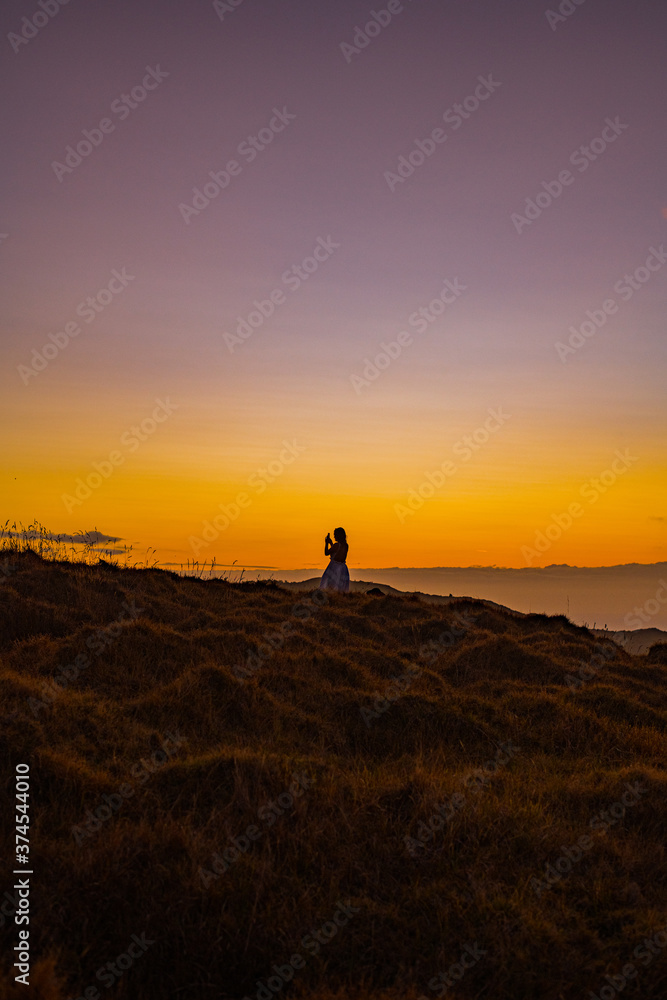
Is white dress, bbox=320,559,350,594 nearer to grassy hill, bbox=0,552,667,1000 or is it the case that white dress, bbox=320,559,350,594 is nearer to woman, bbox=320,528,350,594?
woman, bbox=320,528,350,594

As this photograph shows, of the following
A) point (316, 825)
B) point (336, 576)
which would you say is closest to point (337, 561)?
point (336, 576)

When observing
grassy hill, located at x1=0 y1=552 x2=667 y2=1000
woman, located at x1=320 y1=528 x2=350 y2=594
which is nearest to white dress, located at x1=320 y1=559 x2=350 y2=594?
woman, located at x1=320 y1=528 x2=350 y2=594

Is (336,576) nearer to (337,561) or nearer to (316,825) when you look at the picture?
(337,561)

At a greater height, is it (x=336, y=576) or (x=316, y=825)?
(x=336, y=576)

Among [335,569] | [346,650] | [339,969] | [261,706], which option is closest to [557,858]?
[339,969]

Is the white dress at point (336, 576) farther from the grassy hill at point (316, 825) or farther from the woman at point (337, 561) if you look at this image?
the grassy hill at point (316, 825)

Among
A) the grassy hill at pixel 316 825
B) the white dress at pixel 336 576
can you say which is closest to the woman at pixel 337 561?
the white dress at pixel 336 576

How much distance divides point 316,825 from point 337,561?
733 inches

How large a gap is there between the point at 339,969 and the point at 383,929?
0.45 metres

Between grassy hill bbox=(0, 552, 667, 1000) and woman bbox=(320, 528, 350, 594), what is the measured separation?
39.8 feet

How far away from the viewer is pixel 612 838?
6730mm

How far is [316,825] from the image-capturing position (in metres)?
6.25

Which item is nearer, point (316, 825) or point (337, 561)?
point (316, 825)

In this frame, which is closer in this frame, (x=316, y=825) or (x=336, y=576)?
(x=316, y=825)
